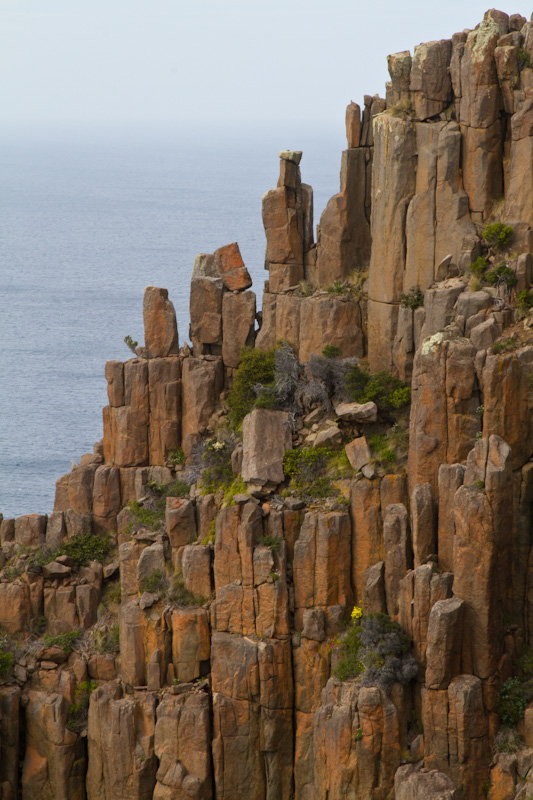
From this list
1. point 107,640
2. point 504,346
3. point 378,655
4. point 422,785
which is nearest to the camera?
point 422,785

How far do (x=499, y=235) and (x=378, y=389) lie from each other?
936 cm

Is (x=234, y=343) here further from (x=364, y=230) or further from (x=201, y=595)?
(x=201, y=595)

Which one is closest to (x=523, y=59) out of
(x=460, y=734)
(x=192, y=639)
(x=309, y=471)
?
(x=309, y=471)

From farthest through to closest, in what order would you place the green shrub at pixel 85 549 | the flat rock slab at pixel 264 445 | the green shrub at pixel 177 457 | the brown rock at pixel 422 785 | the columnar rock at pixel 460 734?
the green shrub at pixel 177 457
the green shrub at pixel 85 549
the flat rock slab at pixel 264 445
the columnar rock at pixel 460 734
the brown rock at pixel 422 785

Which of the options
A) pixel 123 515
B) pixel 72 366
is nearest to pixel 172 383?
pixel 123 515

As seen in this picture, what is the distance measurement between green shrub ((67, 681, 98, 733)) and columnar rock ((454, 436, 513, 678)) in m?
21.0

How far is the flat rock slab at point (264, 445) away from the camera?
69.6 meters

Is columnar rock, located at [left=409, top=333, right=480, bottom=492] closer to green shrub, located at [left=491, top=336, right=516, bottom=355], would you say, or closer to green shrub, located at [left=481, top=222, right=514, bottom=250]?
green shrub, located at [left=491, top=336, right=516, bottom=355]

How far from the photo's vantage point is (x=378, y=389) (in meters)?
69.3

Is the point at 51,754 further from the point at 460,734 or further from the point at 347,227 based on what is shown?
the point at 347,227

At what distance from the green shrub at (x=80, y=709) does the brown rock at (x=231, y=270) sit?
22.6 meters

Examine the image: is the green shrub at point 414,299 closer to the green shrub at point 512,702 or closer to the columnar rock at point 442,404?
the columnar rock at point 442,404

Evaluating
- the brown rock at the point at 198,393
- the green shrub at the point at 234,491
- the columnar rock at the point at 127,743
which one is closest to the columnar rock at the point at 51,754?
the columnar rock at the point at 127,743

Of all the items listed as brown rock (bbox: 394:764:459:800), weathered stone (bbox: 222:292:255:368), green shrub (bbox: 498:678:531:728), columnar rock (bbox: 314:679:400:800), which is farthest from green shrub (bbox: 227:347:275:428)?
brown rock (bbox: 394:764:459:800)
